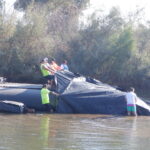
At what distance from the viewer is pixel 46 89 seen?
21.1 meters

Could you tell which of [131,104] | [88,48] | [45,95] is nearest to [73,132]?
[45,95]

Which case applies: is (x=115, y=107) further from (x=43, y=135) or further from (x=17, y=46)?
(x=17, y=46)

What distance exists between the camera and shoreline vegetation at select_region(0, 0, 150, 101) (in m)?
34.8

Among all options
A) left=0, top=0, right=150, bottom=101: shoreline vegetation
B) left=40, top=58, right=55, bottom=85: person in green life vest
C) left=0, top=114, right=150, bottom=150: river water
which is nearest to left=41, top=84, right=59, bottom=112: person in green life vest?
left=0, top=114, right=150, bottom=150: river water

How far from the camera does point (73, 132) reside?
52.2 ft

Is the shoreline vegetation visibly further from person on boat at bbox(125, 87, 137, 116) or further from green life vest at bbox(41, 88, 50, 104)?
green life vest at bbox(41, 88, 50, 104)

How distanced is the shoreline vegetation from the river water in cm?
1433

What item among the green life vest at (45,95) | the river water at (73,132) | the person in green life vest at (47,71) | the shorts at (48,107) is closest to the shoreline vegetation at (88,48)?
the person in green life vest at (47,71)

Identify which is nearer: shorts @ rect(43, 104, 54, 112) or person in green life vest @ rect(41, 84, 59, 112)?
person in green life vest @ rect(41, 84, 59, 112)

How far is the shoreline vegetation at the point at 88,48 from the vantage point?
34.8m

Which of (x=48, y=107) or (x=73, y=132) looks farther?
(x=48, y=107)

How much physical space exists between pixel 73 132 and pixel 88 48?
65.4 feet

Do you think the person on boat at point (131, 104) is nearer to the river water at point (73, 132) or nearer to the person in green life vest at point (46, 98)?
the river water at point (73, 132)

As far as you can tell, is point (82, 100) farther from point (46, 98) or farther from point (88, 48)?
point (88, 48)
